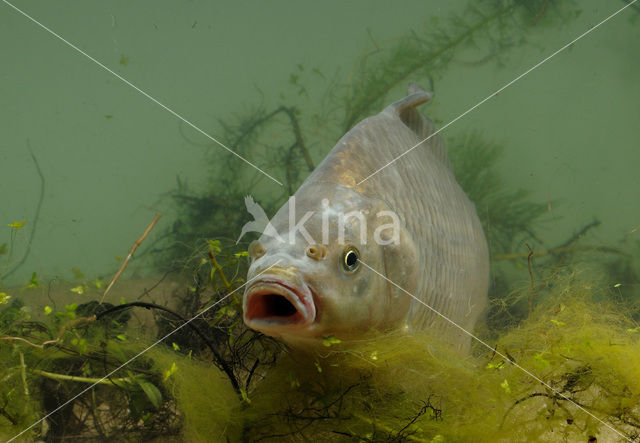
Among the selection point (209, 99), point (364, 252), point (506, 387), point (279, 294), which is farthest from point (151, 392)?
point (209, 99)

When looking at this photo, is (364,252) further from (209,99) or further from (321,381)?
(209,99)

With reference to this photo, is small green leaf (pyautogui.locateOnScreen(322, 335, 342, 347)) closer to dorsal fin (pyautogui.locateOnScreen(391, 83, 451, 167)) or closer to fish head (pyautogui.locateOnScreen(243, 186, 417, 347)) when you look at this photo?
fish head (pyautogui.locateOnScreen(243, 186, 417, 347))

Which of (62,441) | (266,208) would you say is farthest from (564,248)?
(62,441)

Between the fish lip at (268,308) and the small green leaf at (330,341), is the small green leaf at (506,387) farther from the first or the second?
the fish lip at (268,308)

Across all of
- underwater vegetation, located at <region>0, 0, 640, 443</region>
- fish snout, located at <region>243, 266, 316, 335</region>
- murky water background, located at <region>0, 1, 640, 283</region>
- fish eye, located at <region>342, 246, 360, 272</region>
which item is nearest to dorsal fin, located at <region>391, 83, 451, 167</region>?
underwater vegetation, located at <region>0, 0, 640, 443</region>

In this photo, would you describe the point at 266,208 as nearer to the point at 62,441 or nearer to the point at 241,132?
the point at 241,132

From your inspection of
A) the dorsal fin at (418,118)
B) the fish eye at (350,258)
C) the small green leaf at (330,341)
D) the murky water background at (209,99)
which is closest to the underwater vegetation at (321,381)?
the small green leaf at (330,341)
